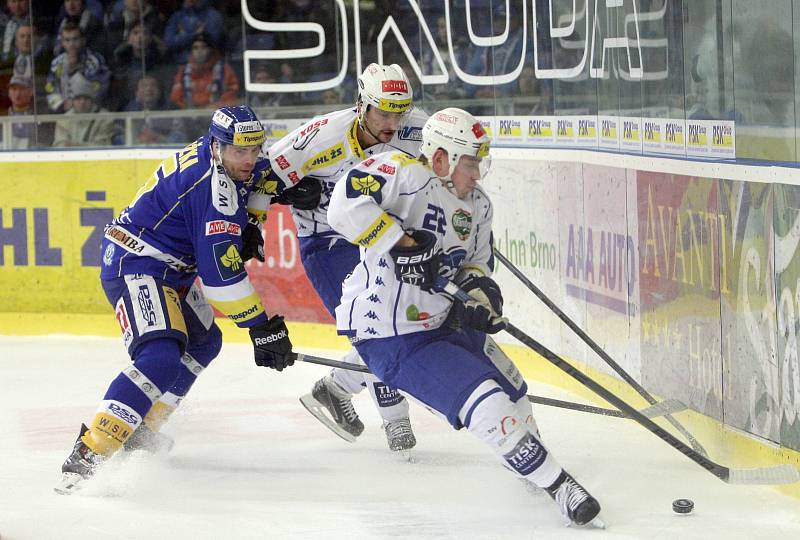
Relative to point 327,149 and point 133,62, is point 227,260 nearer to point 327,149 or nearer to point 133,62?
point 327,149

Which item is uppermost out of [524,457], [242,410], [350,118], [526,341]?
[350,118]

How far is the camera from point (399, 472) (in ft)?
14.6

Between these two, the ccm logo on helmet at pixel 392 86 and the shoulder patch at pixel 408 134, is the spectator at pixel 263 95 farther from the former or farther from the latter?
the ccm logo on helmet at pixel 392 86

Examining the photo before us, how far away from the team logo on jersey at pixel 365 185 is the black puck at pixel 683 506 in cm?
121

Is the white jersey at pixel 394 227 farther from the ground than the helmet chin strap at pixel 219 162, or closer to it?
closer to it

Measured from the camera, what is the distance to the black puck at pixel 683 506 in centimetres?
372

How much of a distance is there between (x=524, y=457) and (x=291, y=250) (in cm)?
385

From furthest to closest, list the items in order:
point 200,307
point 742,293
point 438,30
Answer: point 438,30
point 200,307
point 742,293

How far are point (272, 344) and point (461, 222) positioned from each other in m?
0.81

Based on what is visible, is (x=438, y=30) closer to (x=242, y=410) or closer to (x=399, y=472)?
(x=242, y=410)

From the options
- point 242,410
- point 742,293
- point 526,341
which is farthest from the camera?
point 242,410

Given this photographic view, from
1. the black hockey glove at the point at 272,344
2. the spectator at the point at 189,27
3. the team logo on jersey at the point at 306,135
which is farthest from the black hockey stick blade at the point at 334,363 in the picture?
the spectator at the point at 189,27

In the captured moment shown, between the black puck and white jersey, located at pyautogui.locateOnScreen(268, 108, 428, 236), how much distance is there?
161cm

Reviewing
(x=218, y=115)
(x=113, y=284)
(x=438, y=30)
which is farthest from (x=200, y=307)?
(x=438, y=30)
